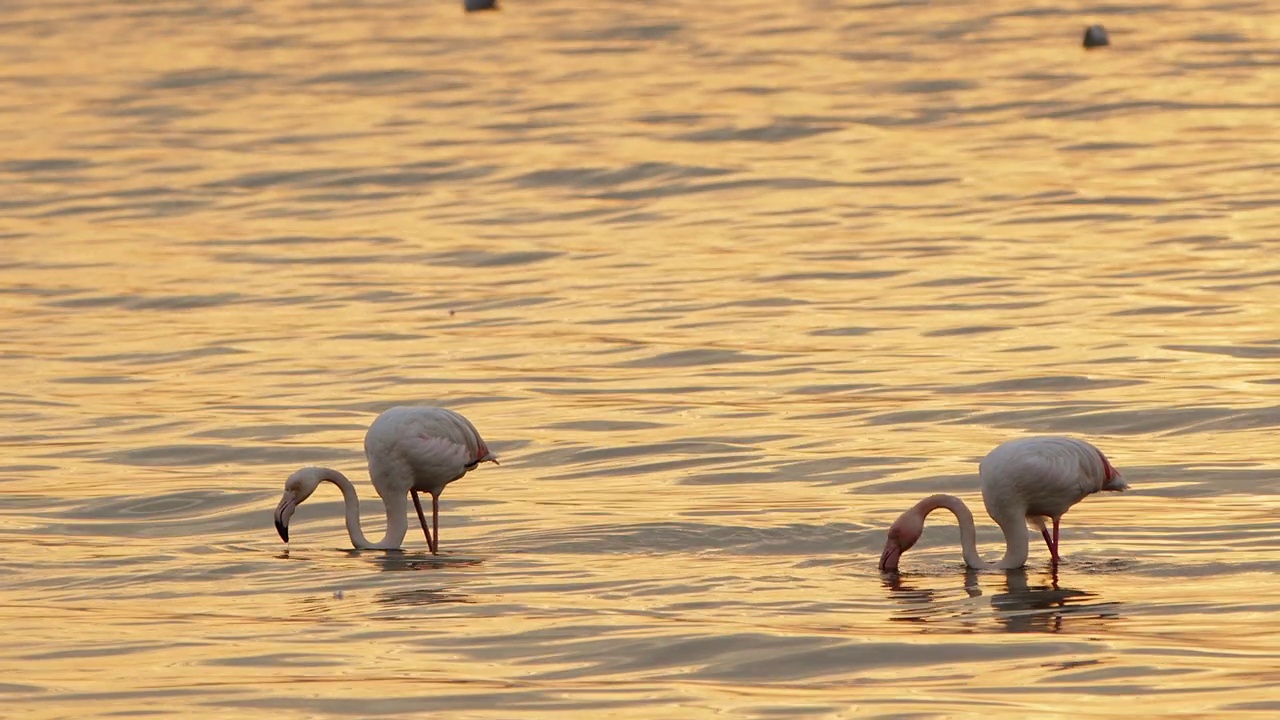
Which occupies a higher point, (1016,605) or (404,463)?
(404,463)

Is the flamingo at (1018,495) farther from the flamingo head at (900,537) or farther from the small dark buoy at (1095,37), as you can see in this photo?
the small dark buoy at (1095,37)

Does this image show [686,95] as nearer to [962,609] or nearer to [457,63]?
[457,63]

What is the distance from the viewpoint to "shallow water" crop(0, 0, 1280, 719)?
26.9 feet

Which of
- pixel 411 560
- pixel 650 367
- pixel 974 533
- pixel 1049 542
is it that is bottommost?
pixel 650 367

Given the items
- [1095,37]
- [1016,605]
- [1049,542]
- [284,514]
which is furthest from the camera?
[1095,37]

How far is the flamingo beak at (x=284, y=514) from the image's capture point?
10.4 m

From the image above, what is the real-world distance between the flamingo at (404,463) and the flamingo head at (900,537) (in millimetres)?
2117

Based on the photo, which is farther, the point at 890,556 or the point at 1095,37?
the point at 1095,37

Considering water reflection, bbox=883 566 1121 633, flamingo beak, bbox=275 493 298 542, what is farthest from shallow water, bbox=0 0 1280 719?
flamingo beak, bbox=275 493 298 542

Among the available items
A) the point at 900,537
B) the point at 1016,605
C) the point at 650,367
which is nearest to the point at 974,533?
the point at 900,537

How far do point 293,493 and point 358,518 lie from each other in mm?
324

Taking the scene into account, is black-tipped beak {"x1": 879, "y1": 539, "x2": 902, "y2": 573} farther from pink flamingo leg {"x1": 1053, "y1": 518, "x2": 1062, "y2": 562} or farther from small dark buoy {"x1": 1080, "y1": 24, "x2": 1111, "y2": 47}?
small dark buoy {"x1": 1080, "y1": 24, "x2": 1111, "y2": 47}

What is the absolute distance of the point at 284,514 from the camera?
409 inches

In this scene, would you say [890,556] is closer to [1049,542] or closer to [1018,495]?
[1018,495]
